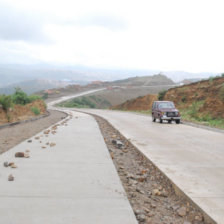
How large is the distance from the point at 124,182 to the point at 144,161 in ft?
8.59

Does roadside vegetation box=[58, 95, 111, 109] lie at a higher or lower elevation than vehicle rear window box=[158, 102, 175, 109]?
lower

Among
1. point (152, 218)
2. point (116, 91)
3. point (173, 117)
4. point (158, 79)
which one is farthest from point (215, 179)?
point (158, 79)

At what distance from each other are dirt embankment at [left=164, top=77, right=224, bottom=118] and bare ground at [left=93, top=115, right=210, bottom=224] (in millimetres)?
26288

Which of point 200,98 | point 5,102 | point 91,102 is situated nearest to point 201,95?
point 200,98

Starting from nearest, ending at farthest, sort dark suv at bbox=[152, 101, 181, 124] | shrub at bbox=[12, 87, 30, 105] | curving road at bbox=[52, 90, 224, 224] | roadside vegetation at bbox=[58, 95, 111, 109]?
curving road at bbox=[52, 90, 224, 224], dark suv at bbox=[152, 101, 181, 124], shrub at bbox=[12, 87, 30, 105], roadside vegetation at bbox=[58, 95, 111, 109]

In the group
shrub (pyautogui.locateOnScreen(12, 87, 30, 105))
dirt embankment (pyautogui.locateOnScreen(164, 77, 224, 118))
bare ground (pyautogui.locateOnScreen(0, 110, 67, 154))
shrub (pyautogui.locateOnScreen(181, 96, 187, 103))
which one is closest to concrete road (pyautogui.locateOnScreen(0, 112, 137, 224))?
bare ground (pyautogui.locateOnScreen(0, 110, 67, 154))

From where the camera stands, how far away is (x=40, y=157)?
8805 mm

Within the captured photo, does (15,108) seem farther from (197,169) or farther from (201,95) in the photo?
(197,169)

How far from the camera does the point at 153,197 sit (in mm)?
5973

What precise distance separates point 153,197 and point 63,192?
5.44 ft

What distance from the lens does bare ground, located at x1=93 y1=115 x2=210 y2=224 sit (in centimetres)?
482

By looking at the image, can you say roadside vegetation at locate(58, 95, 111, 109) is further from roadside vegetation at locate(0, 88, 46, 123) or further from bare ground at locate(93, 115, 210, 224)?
bare ground at locate(93, 115, 210, 224)

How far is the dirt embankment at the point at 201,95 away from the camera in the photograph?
3428 cm

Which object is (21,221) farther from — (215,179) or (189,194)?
(215,179)
